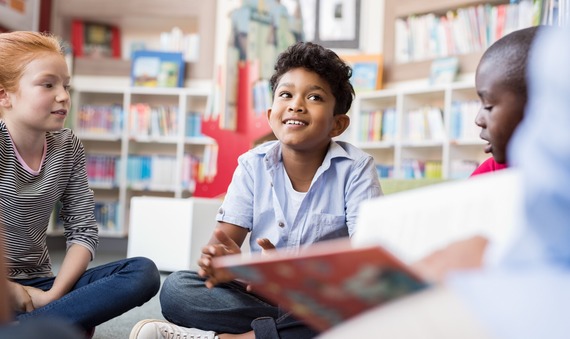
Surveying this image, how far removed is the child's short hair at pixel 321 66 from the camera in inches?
63.9

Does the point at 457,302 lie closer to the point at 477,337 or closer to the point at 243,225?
the point at 477,337

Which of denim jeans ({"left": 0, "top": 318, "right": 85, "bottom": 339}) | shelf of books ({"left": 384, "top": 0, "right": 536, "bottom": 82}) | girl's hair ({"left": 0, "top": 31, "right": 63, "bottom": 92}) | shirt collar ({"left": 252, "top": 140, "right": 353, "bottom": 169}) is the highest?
shelf of books ({"left": 384, "top": 0, "right": 536, "bottom": 82})

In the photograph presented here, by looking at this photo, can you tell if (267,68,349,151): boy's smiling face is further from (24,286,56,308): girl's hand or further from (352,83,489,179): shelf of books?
(352,83,489,179): shelf of books

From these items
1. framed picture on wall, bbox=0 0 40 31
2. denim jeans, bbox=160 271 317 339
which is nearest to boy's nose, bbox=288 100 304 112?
denim jeans, bbox=160 271 317 339

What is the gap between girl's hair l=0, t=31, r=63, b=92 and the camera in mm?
1557

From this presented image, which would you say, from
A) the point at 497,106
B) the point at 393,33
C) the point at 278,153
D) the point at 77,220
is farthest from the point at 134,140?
the point at 497,106

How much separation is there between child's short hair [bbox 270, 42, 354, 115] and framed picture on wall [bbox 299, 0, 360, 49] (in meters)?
A: 3.57

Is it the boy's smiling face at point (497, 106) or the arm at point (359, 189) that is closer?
the boy's smiling face at point (497, 106)

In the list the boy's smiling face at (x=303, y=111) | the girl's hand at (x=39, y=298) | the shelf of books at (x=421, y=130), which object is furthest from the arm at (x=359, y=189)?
the shelf of books at (x=421, y=130)

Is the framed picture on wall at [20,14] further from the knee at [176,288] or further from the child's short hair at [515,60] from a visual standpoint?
the child's short hair at [515,60]

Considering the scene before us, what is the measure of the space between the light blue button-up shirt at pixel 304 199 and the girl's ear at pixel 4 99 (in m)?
0.54

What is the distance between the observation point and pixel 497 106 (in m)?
1.00

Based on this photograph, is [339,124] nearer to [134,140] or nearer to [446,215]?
[446,215]

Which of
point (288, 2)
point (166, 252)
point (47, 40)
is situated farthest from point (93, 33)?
point (47, 40)
